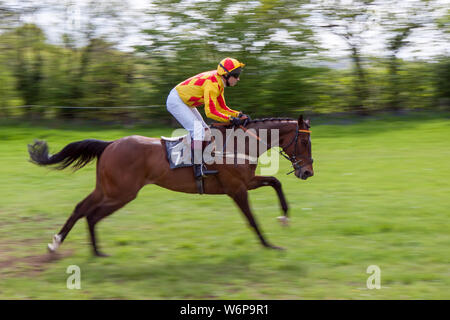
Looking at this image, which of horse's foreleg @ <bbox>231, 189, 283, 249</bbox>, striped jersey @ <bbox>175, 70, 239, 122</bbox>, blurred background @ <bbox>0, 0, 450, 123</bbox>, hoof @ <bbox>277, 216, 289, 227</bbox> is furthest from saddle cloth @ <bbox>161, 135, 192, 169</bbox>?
blurred background @ <bbox>0, 0, 450, 123</bbox>

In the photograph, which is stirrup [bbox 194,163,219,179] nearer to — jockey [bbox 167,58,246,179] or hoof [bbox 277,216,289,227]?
jockey [bbox 167,58,246,179]

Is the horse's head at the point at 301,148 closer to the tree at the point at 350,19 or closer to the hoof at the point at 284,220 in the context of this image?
the hoof at the point at 284,220

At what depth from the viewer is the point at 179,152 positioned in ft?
20.2

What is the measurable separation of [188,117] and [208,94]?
0.43 meters

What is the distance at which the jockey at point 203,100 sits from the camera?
601cm

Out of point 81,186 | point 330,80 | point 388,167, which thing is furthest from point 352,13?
point 81,186

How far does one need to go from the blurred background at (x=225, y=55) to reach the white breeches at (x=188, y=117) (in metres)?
10.5

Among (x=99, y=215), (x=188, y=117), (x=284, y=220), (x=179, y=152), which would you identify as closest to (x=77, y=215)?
(x=99, y=215)

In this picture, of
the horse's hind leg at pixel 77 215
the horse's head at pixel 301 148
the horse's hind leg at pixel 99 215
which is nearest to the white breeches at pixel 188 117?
the horse's head at pixel 301 148

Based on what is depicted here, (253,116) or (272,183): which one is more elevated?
(272,183)

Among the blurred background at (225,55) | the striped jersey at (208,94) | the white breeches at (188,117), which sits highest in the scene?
the striped jersey at (208,94)

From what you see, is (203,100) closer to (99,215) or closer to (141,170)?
(141,170)

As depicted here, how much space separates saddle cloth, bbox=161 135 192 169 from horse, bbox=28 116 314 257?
0.08 metres

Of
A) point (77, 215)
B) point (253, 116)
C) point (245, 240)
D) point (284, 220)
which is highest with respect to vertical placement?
point (77, 215)
